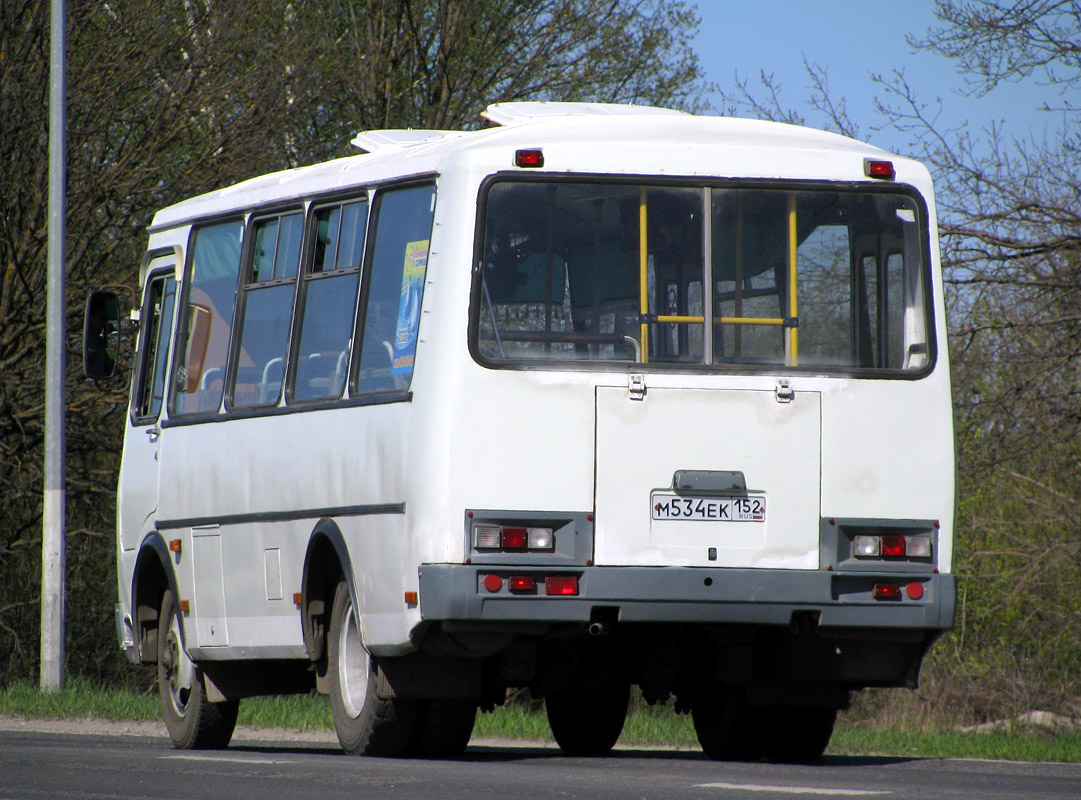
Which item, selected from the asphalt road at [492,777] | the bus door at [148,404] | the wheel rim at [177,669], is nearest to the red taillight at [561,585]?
the asphalt road at [492,777]

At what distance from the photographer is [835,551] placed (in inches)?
369

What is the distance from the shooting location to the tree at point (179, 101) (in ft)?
74.0

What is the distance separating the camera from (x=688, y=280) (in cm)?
952

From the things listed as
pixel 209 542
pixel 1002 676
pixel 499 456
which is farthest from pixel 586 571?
pixel 1002 676

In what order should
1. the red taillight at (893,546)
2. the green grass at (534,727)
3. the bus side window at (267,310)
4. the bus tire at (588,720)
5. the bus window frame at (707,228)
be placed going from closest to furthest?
1. the bus window frame at (707,228)
2. the red taillight at (893,546)
3. the bus side window at (267,310)
4. the bus tire at (588,720)
5. the green grass at (534,727)

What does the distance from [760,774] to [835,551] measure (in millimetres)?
1137

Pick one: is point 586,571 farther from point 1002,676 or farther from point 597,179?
point 1002,676

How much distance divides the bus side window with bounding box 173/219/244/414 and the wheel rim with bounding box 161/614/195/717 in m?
1.37

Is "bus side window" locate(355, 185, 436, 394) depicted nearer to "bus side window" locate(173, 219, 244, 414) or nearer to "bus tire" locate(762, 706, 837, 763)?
"bus side window" locate(173, 219, 244, 414)

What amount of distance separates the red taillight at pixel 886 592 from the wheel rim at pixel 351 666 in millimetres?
2458

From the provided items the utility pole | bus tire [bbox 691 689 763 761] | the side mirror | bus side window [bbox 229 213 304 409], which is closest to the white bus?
bus side window [bbox 229 213 304 409]

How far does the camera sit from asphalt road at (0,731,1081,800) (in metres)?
7.39

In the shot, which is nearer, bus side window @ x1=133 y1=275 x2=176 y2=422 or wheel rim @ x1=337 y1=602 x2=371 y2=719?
wheel rim @ x1=337 y1=602 x2=371 y2=719

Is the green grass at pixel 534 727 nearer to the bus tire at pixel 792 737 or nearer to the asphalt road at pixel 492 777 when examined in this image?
the bus tire at pixel 792 737
